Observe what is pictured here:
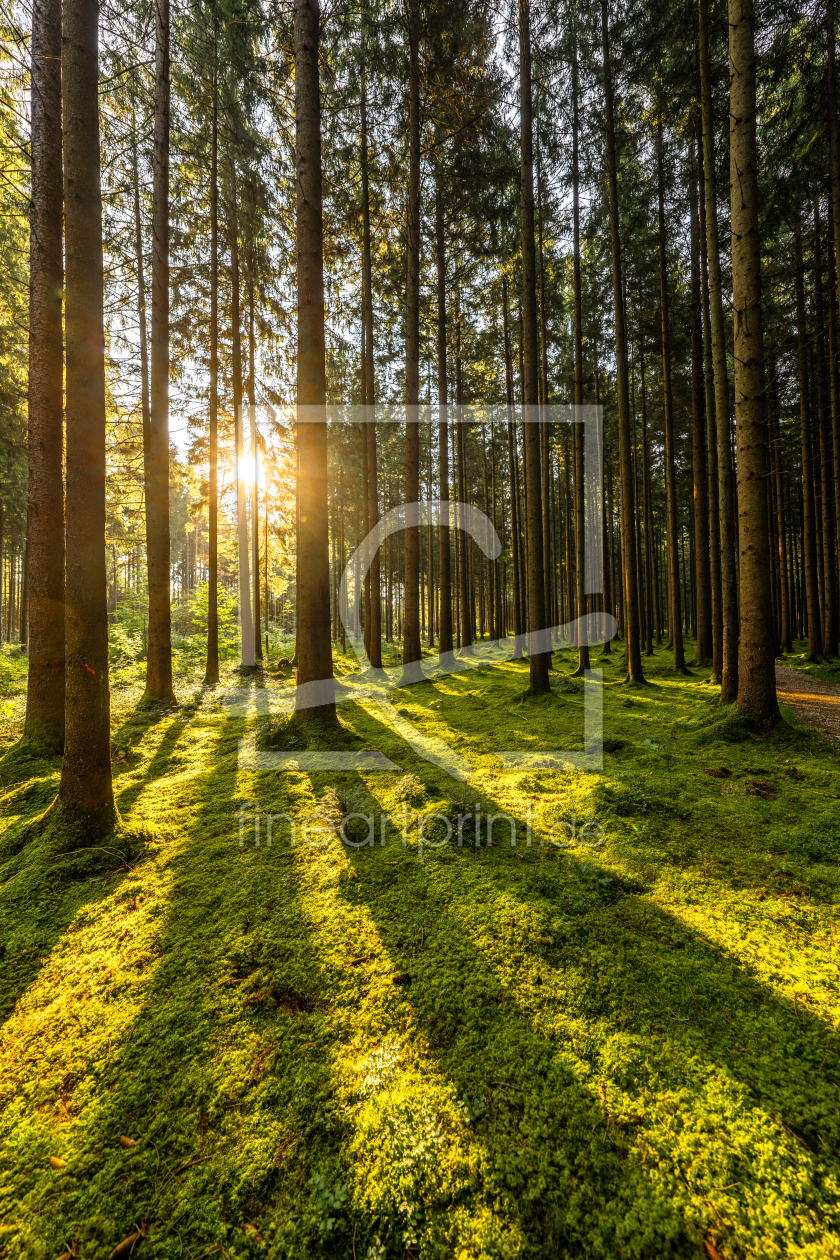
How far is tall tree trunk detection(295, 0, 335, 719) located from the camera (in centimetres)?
602

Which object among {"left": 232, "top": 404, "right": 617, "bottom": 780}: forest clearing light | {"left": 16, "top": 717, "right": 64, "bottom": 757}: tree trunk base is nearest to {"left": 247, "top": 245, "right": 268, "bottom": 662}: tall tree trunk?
{"left": 232, "top": 404, "right": 617, "bottom": 780}: forest clearing light

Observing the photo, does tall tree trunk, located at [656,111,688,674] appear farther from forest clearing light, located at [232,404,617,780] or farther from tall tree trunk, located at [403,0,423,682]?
tall tree trunk, located at [403,0,423,682]

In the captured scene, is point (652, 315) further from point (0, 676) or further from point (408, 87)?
point (0, 676)

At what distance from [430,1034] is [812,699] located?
32.8ft

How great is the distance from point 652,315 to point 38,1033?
66.3 ft

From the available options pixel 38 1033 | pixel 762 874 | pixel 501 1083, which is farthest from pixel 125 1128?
pixel 762 874

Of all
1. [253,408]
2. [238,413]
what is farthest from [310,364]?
[253,408]

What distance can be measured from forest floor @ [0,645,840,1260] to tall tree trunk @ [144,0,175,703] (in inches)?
199

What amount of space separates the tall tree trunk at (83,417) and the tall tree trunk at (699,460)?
13.3 metres

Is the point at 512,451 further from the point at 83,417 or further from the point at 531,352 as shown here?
the point at 83,417

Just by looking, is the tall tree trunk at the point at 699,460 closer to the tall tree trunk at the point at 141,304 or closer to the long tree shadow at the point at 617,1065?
the tall tree trunk at the point at 141,304

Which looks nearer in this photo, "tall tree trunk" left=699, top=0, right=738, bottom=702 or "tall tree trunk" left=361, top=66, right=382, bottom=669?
"tall tree trunk" left=699, top=0, right=738, bottom=702

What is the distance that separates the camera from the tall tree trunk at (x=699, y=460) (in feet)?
39.5

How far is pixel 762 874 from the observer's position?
3.17 metres
